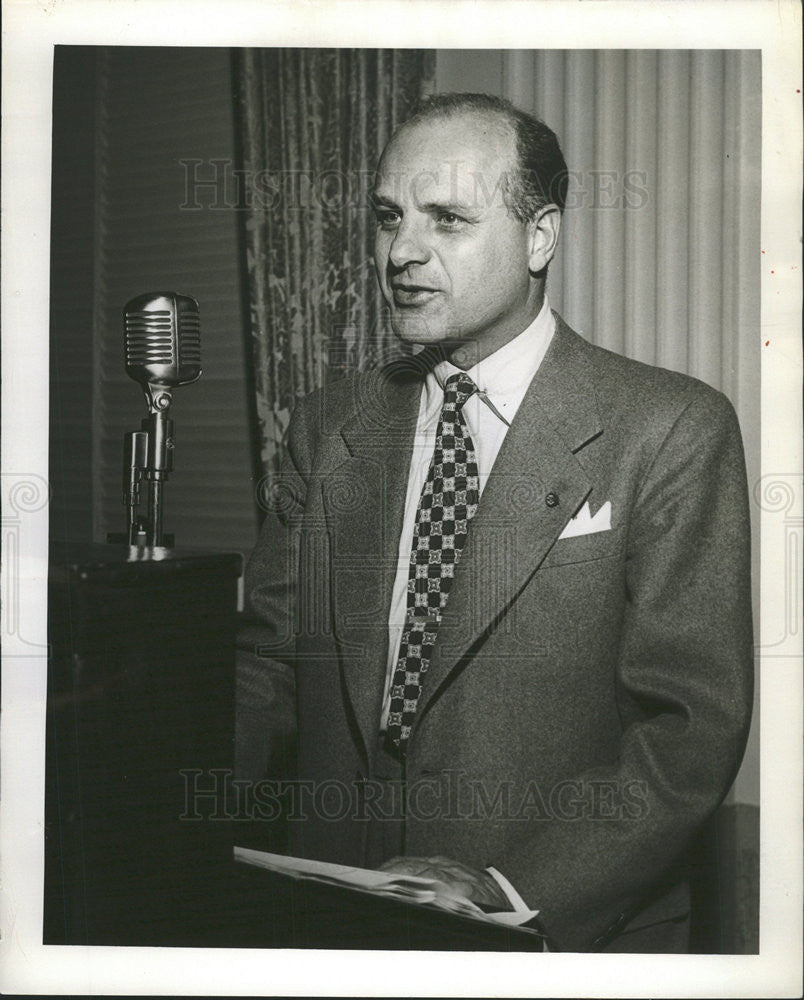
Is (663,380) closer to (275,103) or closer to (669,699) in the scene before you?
(669,699)

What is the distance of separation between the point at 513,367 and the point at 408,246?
29cm

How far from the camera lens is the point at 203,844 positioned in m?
1.68

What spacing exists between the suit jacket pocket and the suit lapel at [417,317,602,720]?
0.02 m

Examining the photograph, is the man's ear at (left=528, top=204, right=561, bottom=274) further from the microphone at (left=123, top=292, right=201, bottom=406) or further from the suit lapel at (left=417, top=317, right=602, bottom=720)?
the microphone at (left=123, top=292, right=201, bottom=406)

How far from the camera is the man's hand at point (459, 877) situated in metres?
1.69

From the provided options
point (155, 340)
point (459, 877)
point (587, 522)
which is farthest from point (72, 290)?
point (459, 877)

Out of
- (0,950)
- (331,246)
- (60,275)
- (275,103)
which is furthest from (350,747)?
(275,103)

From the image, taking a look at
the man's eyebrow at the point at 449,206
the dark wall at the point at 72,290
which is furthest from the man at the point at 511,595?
the dark wall at the point at 72,290

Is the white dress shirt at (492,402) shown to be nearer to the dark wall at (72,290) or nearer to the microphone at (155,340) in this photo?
the microphone at (155,340)

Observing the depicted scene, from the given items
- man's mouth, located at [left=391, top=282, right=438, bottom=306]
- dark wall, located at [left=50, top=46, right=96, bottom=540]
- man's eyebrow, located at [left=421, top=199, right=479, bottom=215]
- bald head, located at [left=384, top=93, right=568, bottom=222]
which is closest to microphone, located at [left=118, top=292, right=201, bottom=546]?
dark wall, located at [left=50, top=46, right=96, bottom=540]

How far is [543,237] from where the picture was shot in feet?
5.85

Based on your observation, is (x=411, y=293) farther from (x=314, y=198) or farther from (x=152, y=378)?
(x=152, y=378)

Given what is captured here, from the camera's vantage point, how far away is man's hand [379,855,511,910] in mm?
1692

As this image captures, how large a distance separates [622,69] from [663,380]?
60cm
